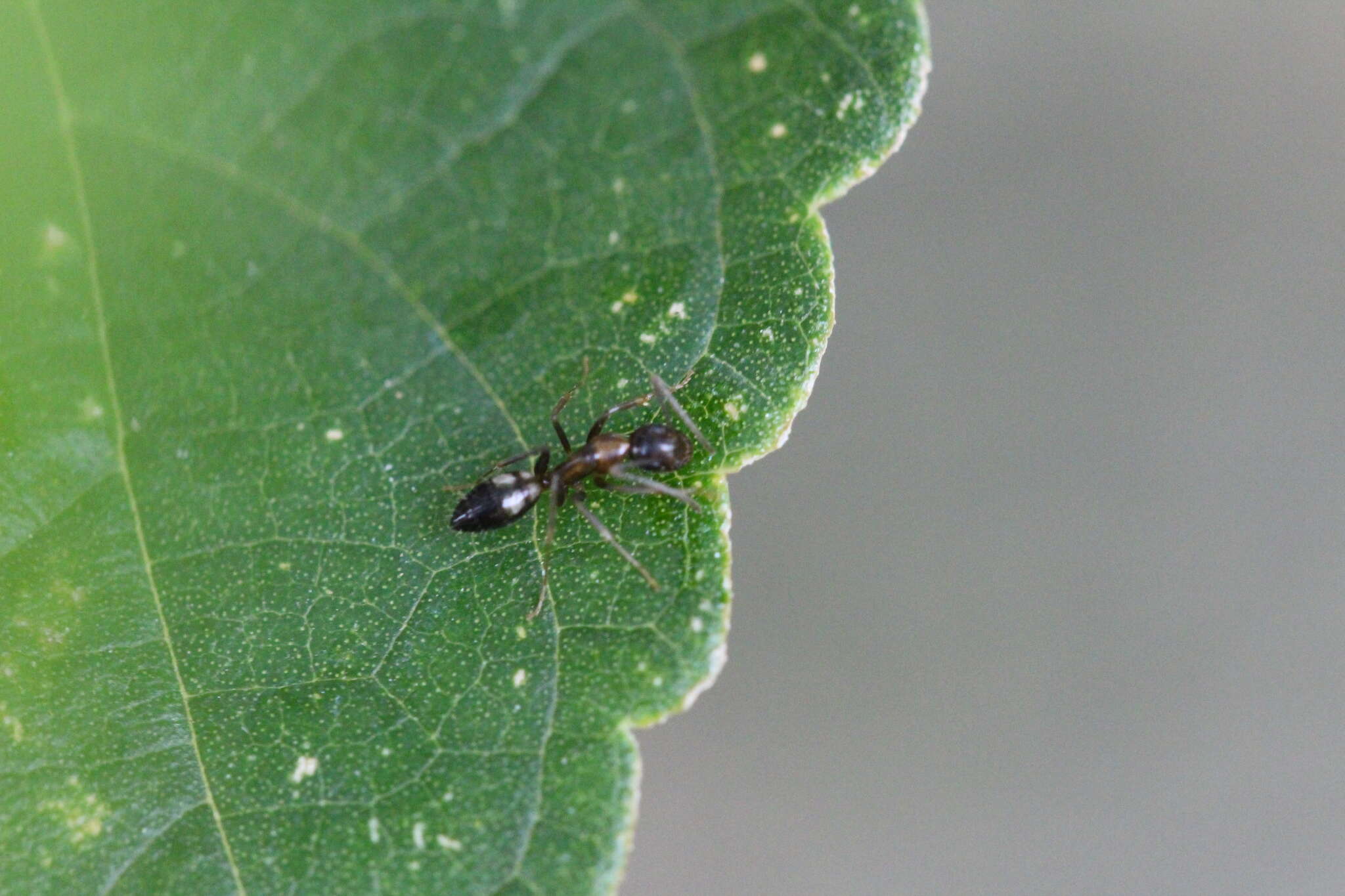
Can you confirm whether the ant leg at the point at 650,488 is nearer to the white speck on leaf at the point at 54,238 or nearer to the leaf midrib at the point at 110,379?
the leaf midrib at the point at 110,379

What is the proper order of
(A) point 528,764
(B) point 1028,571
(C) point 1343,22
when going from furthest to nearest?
(B) point 1028,571, (C) point 1343,22, (A) point 528,764

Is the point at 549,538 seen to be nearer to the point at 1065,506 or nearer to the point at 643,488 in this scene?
the point at 643,488

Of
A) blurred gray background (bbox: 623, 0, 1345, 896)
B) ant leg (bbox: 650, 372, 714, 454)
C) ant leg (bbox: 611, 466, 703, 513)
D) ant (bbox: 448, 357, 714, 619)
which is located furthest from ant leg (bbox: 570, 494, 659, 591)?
blurred gray background (bbox: 623, 0, 1345, 896)

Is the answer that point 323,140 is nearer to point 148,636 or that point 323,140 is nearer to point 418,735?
point 148,636

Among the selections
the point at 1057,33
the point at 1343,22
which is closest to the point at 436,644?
the point at 1057,33

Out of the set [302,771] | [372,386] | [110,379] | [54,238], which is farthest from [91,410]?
[302,771]

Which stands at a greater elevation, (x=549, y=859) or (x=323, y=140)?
(x=323, y=140)

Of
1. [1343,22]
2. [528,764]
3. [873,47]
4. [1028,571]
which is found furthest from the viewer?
[1028,571]
